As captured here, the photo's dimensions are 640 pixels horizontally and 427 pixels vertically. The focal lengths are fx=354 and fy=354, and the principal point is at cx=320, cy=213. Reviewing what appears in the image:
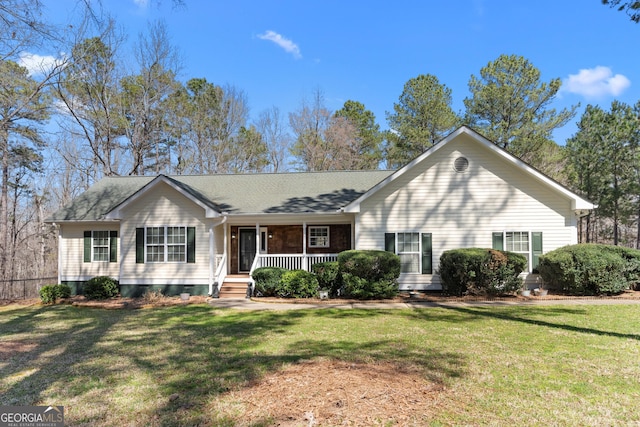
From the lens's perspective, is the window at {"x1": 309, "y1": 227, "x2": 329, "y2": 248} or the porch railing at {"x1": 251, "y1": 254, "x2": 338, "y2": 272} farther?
the window at {"x1": 309, "y1": 227, "x2": 329, "y2": 248}

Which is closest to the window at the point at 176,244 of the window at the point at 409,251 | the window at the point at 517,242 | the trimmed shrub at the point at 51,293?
the trimmed shrub at the point at 51,293

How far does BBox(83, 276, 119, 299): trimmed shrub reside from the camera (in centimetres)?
1339

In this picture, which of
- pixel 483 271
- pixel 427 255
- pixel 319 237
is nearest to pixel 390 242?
pixel 427 255

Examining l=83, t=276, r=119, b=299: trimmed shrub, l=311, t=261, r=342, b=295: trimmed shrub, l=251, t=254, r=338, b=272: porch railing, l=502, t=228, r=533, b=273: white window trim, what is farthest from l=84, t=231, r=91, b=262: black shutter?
l=502, t=228, r=533, b=273: white window trim

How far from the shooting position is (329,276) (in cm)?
1252

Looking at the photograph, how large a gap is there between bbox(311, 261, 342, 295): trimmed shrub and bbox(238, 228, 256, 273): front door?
4.10m

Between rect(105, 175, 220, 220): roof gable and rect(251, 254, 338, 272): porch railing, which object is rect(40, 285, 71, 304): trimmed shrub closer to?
rect(105, 175, 220, 220): roof gable

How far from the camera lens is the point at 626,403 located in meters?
3.94

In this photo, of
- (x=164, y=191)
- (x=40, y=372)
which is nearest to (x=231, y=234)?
(x=164, y=191)

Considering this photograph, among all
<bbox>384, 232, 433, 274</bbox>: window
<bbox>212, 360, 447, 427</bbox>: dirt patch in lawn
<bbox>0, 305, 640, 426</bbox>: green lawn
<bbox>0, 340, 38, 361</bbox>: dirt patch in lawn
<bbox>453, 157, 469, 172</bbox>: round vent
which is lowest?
<bbox>0, 340, 38, 361</bbox>: dirt patch in lawn

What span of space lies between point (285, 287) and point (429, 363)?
25.5 feet

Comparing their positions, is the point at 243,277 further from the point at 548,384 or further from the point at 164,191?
the point at 548,384

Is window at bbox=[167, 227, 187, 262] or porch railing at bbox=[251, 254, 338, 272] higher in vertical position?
window at bbox=[167, 227, 187, 262]

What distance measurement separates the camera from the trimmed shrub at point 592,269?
11453mm
